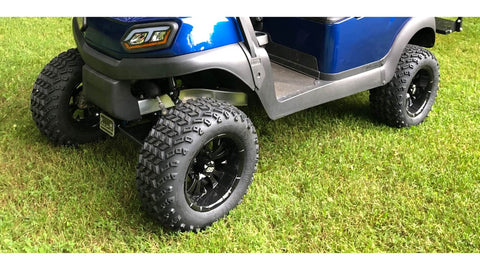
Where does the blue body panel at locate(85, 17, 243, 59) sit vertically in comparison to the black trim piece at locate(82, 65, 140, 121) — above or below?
above

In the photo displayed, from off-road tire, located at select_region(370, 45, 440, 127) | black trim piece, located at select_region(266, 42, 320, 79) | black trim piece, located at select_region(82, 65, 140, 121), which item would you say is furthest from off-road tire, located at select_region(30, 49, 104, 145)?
off-road tire, located at select_region(370, 45, 440, 127)

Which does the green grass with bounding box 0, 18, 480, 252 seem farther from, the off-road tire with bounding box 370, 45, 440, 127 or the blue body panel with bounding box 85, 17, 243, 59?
the blue body panel with bounding box 85, 17, 243, 59

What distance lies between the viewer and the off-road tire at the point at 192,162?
2.47 metres

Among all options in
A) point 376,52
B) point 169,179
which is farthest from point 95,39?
point 376,52

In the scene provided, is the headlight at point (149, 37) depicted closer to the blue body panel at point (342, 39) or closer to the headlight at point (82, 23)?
the headlight at point (82, 23)

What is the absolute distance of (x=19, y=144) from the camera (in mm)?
3447

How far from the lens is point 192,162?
260cm

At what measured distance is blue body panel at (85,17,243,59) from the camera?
2.43m

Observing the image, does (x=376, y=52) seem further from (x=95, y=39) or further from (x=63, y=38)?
(x=63, y=38)

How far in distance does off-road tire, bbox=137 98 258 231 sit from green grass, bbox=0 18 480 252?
0.12 m

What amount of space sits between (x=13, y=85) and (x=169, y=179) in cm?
256

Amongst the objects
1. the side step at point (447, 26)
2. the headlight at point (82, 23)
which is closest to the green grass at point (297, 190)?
the side step at point (447, 26)

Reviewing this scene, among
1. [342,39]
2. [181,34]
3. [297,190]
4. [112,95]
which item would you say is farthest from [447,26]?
[112,95]

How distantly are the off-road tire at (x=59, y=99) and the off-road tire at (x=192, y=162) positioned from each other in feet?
3.09
